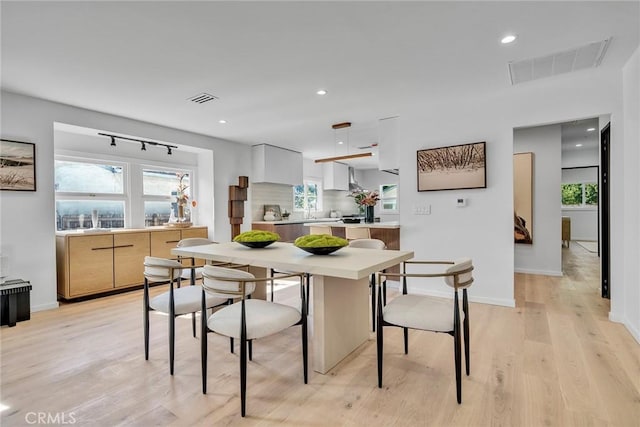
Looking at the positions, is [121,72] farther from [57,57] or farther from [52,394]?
[52,394]

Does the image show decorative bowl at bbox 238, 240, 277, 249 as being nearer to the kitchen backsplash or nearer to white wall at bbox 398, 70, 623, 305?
white wall at bbox 398, 70, 623, 305

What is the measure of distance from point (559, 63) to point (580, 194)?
8.30 metres

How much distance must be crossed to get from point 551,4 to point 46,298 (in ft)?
17.5

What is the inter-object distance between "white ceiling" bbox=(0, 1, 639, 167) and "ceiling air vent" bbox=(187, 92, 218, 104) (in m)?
0.09

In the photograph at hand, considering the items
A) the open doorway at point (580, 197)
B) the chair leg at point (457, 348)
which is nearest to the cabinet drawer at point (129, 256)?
the chair leg at point (457, 348)

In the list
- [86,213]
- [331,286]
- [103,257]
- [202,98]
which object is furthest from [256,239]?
[86,213]

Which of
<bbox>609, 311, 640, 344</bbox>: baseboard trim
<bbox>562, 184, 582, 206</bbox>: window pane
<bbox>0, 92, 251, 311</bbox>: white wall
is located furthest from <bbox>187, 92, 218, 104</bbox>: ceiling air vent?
<bbox>562, 184, 582, 206</bbox>: window pane

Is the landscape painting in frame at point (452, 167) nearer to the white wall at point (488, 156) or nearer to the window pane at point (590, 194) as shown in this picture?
the white wall at point (488, 156)

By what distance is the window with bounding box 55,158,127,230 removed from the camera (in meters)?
4.25

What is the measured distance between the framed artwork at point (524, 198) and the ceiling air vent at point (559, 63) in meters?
2.38

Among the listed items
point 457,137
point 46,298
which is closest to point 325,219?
point 457,137

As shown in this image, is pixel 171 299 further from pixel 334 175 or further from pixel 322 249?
pixel 334 175

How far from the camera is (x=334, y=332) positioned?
7.47 feet

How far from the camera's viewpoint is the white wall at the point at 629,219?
8.76ft
